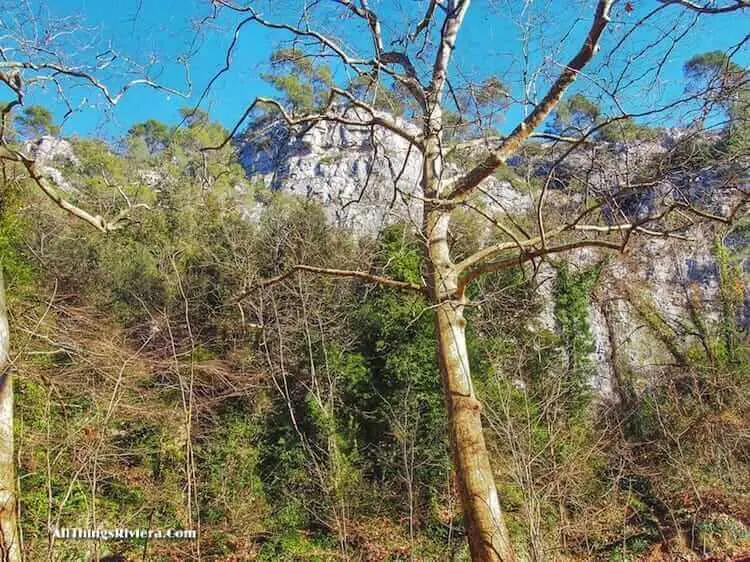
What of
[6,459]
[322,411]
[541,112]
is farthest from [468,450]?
[322,411]

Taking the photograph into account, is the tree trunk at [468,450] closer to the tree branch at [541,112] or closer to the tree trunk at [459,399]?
the tree trunk at [459,399]

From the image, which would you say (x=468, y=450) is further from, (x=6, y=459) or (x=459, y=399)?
(x=6, y=459)

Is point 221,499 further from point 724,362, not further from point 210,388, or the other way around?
point 724,362

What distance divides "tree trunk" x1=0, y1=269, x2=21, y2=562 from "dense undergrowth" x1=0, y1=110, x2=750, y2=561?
5.74ft

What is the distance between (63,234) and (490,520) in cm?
1289

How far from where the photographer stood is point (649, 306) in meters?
14.7

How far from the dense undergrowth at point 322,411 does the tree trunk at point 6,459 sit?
5.74ft

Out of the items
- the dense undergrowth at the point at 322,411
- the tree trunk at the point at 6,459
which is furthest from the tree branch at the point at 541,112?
the dense undergrowth at the point at 322,411

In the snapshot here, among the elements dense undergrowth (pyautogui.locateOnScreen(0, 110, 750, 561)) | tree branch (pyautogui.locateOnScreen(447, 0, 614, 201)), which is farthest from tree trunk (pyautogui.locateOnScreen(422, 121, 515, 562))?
dense undergrowth (pyautogui.locateOnScreen(0, 110, 750, 561))

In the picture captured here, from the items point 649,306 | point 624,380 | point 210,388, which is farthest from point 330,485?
point 649,306

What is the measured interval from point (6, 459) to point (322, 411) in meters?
5.78

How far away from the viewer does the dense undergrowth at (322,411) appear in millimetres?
7773

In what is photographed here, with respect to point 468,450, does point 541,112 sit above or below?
above

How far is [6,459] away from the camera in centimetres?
436
